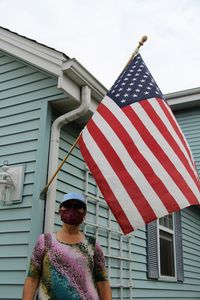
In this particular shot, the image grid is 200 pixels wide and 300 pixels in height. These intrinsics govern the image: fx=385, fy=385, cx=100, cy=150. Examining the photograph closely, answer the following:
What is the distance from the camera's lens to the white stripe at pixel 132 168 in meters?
3.03

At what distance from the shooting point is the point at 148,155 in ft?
10.6

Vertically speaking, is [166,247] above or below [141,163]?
below

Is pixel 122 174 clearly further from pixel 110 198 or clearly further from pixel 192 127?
pixel 192 127

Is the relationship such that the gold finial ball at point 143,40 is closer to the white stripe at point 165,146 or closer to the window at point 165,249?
the white stripe at point 165,146

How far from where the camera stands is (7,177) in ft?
13.6

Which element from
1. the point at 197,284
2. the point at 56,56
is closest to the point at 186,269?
the point at 197,284

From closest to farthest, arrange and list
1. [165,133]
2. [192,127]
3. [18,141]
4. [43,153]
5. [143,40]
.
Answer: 1. [165,133]
2. [143,40]
3. [43,153]
4. [18,141]
5. [192,127]

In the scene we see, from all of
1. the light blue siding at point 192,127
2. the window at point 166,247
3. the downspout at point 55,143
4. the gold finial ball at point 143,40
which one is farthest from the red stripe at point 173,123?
the light blue siding at point 192,127

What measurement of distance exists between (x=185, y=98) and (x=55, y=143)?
764cm

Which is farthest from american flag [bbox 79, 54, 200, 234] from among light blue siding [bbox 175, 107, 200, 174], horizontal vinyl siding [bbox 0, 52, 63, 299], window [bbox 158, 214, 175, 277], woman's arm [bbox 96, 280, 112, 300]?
light blue siding [bbox 175, 107, 200, 174]

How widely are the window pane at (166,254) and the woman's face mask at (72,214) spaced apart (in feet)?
15.5

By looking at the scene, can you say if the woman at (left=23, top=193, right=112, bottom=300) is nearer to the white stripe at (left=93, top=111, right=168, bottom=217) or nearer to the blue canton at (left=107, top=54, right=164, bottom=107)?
the white stripe at (left=93, top=111, right=168, bottom=217)

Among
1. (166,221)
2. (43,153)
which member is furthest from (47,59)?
(166,221)

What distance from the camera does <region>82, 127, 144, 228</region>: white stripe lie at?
10.0 feet
